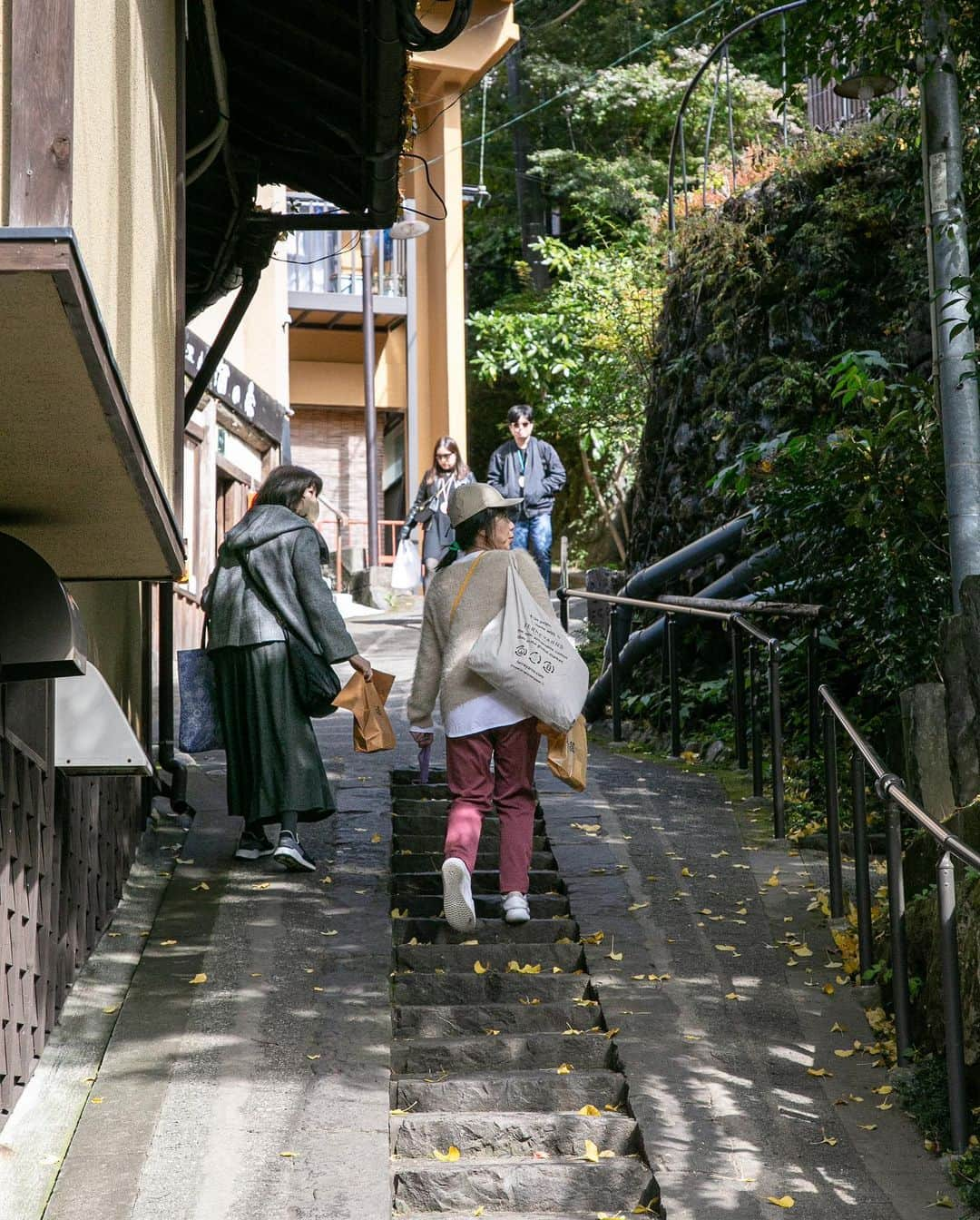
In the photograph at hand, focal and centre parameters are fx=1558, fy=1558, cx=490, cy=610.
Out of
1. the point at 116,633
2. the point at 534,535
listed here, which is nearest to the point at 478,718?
the point at 116,633

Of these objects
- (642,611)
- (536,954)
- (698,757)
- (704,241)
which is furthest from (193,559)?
(536,954)

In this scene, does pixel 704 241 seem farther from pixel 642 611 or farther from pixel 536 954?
pixel 536 954

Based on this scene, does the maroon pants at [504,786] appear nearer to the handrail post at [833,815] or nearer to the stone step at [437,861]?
the stone step at [437,861]

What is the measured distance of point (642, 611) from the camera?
41.0 ft

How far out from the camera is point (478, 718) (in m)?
6.12

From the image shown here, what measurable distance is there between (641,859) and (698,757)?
2.96 metres

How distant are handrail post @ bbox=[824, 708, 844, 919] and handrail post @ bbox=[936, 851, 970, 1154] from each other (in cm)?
167

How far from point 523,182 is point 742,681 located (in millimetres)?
20467

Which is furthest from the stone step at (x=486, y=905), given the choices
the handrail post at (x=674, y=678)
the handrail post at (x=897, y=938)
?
the handrail post at (x=674, y=678)

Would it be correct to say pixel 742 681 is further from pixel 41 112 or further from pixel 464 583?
pixel 41 112

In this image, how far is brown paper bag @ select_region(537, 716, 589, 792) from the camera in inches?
242

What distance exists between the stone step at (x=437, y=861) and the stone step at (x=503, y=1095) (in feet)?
6.60

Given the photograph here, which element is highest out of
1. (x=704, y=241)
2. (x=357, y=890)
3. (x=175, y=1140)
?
(x=704, y=241)

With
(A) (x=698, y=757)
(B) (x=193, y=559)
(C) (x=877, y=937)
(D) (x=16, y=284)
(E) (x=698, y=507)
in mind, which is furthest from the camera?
(B) (x=193, y=559)
